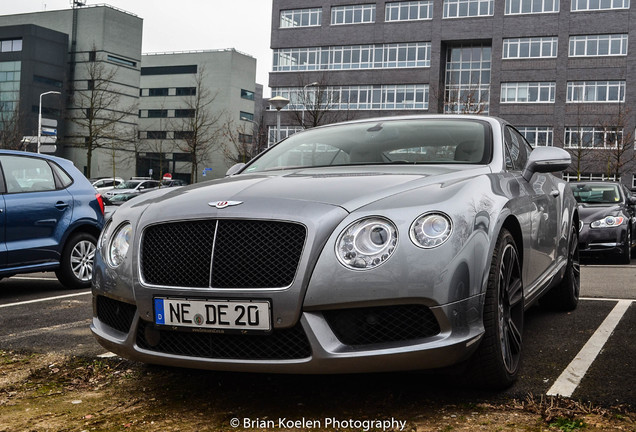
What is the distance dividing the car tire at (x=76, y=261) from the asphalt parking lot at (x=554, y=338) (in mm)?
180

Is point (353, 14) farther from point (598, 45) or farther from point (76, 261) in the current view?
point (76, 261)

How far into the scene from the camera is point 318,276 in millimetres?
2906

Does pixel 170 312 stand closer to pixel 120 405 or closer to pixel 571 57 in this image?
pixel 120 405

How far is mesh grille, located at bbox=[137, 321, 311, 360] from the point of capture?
2.96 metres

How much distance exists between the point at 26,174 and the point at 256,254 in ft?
17.5

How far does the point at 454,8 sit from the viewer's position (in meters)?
55.9

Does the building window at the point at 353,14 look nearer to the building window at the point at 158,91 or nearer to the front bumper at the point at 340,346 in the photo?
the building window at the point at 158,91

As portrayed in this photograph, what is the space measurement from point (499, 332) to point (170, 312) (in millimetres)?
1499

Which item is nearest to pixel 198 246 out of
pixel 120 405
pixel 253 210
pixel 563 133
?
pixel 253 210

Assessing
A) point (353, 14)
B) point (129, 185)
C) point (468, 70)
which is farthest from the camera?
point (353, 14)

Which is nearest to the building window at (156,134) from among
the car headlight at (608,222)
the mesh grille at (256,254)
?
the car headlight at (608,222)

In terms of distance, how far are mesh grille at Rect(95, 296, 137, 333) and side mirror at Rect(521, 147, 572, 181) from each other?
2.55 metres

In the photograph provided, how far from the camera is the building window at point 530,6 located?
53.4m

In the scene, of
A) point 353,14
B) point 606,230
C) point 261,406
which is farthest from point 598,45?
point 261,406
